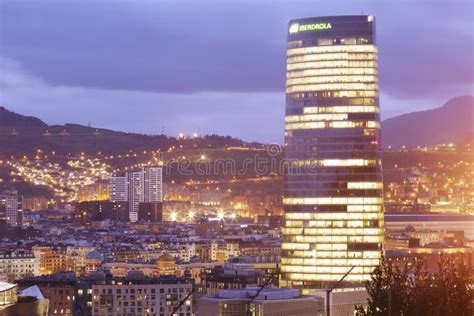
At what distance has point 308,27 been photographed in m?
91.2

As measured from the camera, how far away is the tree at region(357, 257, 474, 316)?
1519 inches

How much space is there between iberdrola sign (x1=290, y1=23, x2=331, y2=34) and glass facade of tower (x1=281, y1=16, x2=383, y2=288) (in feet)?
0.18

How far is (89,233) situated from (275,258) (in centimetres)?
5368

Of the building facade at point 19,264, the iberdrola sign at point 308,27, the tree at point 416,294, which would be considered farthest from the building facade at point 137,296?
the tree at point 416,294

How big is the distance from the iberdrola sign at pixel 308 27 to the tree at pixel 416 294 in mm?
50075

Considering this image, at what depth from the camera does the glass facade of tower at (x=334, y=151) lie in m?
89.6

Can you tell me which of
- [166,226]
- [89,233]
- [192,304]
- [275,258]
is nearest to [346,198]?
[192,304]

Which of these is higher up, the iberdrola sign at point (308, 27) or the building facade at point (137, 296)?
the iberdrola sign at point (308, 27)

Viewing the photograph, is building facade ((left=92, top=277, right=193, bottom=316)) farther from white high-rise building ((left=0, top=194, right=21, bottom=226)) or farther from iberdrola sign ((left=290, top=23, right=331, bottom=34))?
white high-rise building ((left=0, top=194, right=21, bottom=226))

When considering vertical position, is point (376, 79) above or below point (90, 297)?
above

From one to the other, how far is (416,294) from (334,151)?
50.5 m

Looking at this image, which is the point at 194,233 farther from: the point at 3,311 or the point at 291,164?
the point at 3,311

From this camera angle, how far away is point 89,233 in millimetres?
163750

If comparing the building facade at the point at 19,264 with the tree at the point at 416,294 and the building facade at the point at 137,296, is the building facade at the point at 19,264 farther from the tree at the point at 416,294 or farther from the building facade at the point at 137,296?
the tree at the point at 416,294
